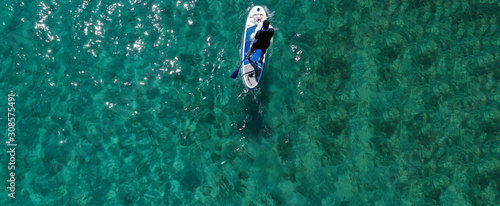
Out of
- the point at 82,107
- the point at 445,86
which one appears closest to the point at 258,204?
the point at 82,107

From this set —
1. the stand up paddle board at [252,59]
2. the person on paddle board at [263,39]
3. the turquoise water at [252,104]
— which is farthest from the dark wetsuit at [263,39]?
the turquoise water at [252,104]

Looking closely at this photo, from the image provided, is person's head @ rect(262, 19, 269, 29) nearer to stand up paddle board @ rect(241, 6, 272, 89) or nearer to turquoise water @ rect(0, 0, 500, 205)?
stand up paddle board @ rect(241, 6, 272, 89)

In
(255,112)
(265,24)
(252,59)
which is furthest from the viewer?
(252,59)

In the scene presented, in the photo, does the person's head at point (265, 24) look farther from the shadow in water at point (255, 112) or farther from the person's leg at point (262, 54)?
the shadow in water at point (255, 112)

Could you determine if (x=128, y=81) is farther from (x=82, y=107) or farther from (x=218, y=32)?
(x=218, y=32)

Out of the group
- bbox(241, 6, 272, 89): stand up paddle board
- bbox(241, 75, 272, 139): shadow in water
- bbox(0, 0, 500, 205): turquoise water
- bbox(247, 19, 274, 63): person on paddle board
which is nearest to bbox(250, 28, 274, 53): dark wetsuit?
bbox(247, 19, 274, 63): person on paddle board

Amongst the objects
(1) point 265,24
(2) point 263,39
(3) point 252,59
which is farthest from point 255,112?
(1) point 265,24

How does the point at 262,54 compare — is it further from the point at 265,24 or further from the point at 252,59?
the point at 265,24
